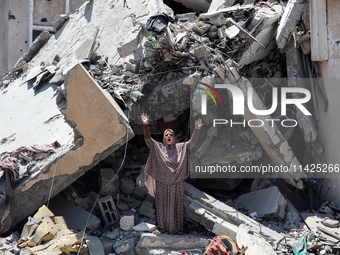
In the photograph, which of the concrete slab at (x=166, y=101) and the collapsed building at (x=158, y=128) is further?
the concrete slab at (x=166, y=101)

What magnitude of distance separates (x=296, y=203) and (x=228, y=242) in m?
2.57

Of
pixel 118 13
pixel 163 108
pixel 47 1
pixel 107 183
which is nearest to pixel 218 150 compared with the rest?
pixel 163 108

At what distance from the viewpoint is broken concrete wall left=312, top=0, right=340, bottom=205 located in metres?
9.76

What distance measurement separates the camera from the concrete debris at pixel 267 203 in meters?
9.09

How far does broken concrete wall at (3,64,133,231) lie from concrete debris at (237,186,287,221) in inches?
85.8

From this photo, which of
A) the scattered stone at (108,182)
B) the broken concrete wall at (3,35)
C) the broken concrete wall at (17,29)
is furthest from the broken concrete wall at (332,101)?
the broken concrete wall at (3,35)

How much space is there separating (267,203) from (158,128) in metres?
2.07

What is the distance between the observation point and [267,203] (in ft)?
30.3

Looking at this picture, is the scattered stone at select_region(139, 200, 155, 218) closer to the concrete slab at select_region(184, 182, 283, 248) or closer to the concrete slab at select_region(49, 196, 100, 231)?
the concrete slab at select_region(184, 182, 283, 248)

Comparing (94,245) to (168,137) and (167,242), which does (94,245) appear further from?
(168,137)

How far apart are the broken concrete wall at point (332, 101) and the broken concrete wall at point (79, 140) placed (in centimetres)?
339

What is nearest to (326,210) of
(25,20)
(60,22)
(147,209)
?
(147,209)

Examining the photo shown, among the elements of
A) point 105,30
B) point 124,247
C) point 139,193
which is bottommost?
point 124,247

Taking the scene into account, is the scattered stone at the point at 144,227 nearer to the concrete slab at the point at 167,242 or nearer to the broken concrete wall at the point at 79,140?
the concrete slab at the point at 167,242
